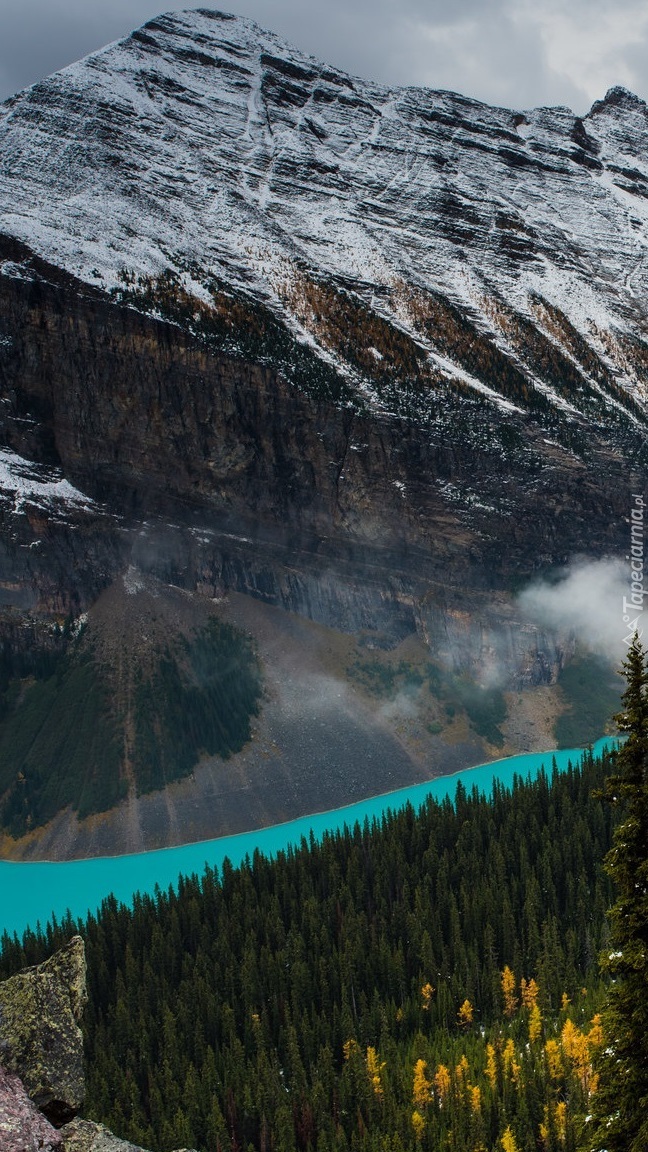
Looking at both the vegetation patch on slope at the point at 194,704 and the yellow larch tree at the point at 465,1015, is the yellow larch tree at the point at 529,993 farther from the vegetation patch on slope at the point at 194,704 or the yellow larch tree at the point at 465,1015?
the vegetation patch on slope at the point at 194,704

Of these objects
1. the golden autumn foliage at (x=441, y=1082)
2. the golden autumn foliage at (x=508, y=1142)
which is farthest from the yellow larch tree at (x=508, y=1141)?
the golden autumn foliage at (x=441, y=1082)

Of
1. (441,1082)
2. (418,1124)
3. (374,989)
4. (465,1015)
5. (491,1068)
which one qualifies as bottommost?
(418,1124)

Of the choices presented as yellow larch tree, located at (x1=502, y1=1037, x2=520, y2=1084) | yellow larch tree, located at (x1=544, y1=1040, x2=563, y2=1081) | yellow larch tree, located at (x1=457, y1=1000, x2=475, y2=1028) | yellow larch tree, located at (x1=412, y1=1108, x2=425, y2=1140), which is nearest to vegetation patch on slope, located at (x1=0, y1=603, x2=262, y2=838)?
yellow larch tree, located at (x1=457, y1=1000, x2=475, y2=1028)

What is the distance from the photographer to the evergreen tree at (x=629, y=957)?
2578cm

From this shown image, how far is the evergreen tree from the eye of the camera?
84.6 feet

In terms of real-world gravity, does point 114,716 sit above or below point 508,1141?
above

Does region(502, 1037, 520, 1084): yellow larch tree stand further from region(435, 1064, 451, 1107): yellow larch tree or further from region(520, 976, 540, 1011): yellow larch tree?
region(520, 976, 540, 1011): yellow larch tree

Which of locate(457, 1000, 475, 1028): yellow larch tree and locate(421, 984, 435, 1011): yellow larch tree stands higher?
locate(421, 984, 435, 1011): yellow larch tree

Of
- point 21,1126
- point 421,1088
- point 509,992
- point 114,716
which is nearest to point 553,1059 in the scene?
point 421,1088

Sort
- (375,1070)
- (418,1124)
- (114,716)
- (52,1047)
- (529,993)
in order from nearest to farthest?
1. (52,1047)
2. (418,1124)
3. (375,1070)
4. (529,993)
5. (114,716)

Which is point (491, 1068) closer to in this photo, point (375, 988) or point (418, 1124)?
point (418, 1124)

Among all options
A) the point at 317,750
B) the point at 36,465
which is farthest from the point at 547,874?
the point at 36,465

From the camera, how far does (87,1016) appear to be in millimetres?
95625

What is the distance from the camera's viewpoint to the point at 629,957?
26.1m
